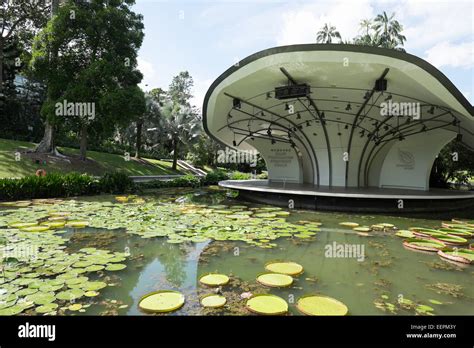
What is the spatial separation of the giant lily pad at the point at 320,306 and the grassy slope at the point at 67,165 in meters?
18.1

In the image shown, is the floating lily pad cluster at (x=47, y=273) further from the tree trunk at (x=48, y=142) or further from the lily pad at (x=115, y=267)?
the tree trunk at (x=48, y=142)

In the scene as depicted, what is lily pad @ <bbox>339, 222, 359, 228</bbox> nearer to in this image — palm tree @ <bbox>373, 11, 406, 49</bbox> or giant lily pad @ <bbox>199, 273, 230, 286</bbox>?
giant lily pad @ <bbox>199, 273, 230, 286</bbox>

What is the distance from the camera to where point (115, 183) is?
51.8ft

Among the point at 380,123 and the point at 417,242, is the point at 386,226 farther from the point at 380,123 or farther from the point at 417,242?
the point at 380,123

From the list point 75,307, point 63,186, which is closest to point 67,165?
point 63,186

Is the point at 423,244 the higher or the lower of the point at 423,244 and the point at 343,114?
the lower

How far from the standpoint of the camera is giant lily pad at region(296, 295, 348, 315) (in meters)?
3.29

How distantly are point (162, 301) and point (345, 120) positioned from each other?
13077 mm

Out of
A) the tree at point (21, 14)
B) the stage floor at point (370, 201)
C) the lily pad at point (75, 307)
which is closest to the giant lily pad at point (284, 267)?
the lily pad at point (75, 307)

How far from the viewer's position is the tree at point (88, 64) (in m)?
18.5

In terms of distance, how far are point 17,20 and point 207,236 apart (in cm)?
2734

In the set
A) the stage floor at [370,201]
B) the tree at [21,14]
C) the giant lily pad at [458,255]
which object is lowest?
the giant lily pad at [458,255]

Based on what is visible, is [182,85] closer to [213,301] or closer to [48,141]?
[48,141]

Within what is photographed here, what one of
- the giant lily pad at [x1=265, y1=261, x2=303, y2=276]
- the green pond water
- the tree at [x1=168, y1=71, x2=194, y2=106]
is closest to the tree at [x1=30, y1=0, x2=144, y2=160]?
the green pond water
